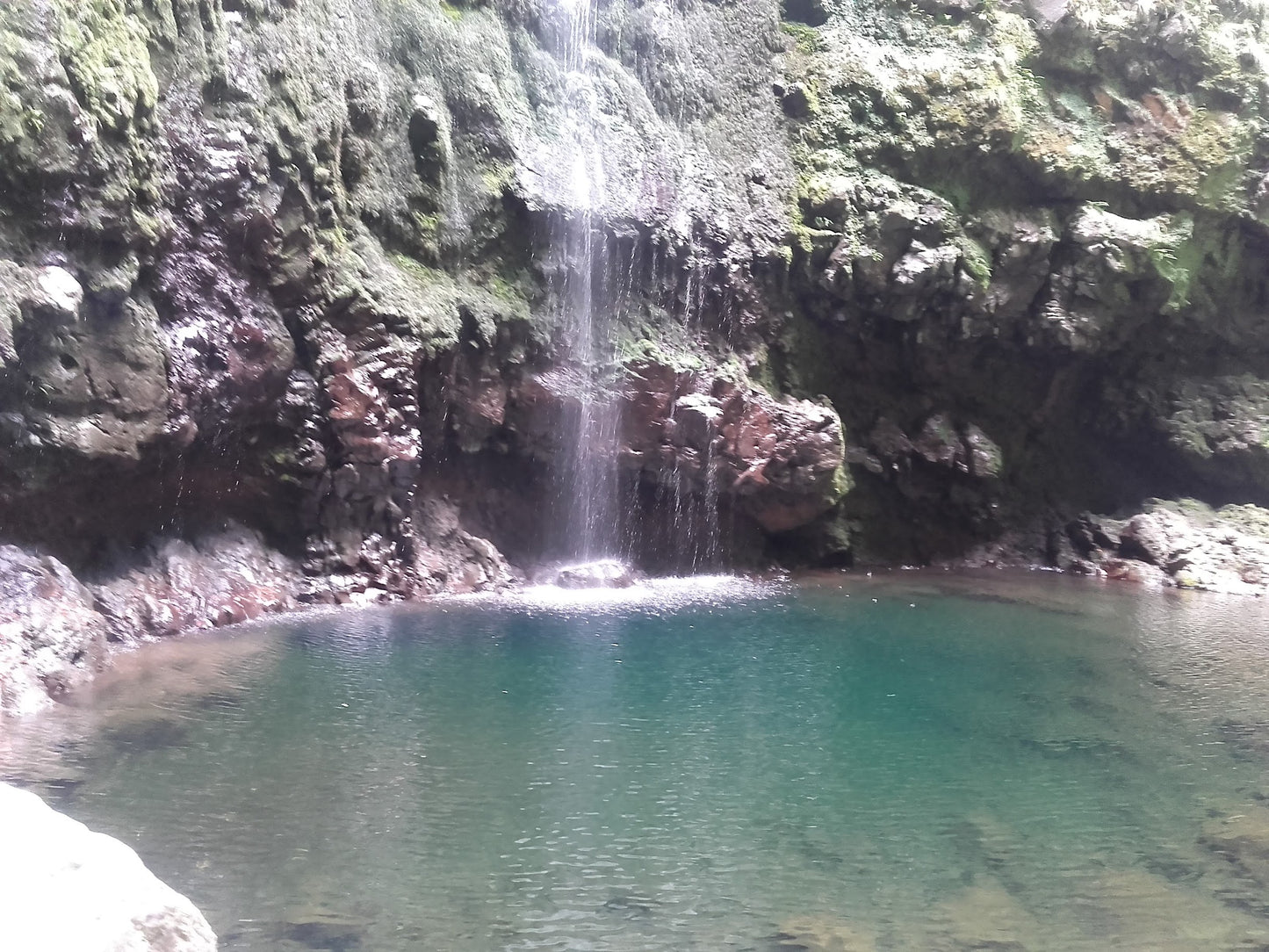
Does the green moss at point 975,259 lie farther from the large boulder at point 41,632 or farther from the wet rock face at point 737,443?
the large boulder at point 41,632

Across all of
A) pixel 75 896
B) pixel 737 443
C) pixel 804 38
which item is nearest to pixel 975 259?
pixel 804 38

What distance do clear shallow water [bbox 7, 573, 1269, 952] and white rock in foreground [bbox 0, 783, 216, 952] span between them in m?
1.83

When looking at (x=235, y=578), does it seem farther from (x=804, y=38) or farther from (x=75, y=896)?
(x=804, y=38)

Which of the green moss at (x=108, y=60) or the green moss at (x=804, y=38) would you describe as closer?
the green moss at (x=108, y=60)

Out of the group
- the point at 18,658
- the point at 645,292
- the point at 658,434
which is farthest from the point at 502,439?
the point at 18,658

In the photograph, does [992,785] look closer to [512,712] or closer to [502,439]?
[512,712]

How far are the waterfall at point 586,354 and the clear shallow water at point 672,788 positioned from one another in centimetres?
646

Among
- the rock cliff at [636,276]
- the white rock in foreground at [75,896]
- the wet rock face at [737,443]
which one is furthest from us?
the wet rock face at [737,443]

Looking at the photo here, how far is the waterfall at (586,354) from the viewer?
1961 centimetres

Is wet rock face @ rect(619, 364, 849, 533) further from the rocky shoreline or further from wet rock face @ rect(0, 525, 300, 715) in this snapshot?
wet rock face @ rect(0, 525, 300, 715)

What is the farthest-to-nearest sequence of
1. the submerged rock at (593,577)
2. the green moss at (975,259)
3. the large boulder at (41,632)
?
the green moss at (975,259), the submerged rock at (593,577), the large boulder at (41,632)

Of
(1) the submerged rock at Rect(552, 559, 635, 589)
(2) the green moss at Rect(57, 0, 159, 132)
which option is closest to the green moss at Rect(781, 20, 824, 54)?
(1) the submerged rock at Rect(552, 559, 635, 589)

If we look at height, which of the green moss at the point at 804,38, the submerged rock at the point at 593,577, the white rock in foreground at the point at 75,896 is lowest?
the submerged rock at the point at 593,577

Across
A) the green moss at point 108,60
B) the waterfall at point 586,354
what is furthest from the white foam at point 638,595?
the green moss at point 108,60
